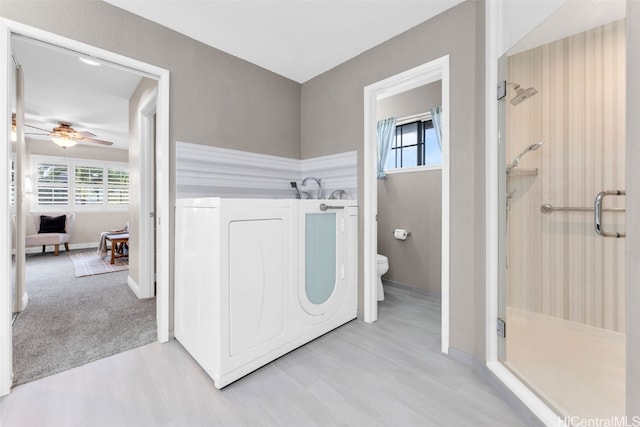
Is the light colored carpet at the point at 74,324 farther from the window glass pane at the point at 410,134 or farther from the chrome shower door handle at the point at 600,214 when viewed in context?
the window glass pane at the point at 410,134

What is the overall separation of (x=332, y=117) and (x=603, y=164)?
2007 millimetres

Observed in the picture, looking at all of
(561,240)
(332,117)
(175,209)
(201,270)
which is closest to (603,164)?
(561,240)

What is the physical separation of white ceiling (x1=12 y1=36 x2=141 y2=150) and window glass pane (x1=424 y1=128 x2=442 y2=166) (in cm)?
311

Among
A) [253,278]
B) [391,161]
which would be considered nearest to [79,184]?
[253,278]

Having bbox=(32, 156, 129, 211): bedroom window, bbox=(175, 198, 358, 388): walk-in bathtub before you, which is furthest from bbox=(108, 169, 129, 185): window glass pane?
bbox=(175, 198, 358, 388): walk-in bathtub

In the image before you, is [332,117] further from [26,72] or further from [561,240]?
[26,72]

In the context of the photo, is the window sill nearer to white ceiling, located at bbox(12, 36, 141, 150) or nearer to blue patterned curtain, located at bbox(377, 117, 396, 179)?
blue patterned curtain, located at bbox(377, 117, 396, 179)

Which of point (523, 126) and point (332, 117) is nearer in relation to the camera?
point (523, 126)

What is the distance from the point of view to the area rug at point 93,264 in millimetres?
3896

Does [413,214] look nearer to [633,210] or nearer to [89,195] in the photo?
[633,210]

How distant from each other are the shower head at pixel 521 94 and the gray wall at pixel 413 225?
4.15 feet

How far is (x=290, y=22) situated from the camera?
6.31 ft

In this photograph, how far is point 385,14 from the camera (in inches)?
71.9

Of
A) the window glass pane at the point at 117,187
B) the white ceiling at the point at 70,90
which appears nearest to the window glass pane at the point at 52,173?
the window glass pane at the point at 117,187
